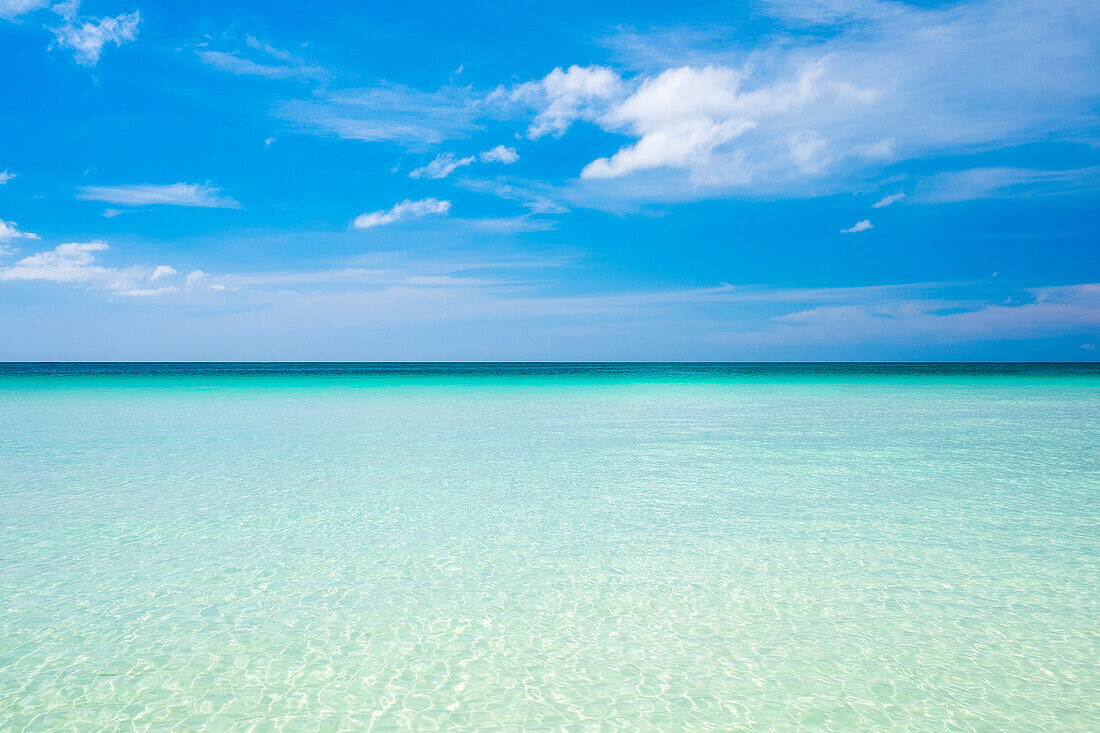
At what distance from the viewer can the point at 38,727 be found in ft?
9.78

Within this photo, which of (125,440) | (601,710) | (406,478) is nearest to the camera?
(601,710)

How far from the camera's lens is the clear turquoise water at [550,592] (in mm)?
3244

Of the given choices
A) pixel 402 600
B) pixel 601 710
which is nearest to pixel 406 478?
pixel 402 600

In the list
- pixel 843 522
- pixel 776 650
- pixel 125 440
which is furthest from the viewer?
pixel 125 440

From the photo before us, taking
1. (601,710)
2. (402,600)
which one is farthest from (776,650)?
(402,600)

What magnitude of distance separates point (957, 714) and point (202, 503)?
271 inches

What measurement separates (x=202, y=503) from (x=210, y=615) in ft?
10.7

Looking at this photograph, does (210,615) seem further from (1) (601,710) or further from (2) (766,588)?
(2) (766,588)

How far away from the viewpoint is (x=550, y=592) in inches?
182

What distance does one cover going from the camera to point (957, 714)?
3.13 meters

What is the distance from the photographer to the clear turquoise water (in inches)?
128

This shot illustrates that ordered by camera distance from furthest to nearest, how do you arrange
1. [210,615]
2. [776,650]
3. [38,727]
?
[210,615]
[776,650]
[38,727]

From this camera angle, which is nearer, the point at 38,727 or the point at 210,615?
the point at 38,727

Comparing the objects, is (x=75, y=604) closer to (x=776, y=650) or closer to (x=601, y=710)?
(x=601, y=710)
